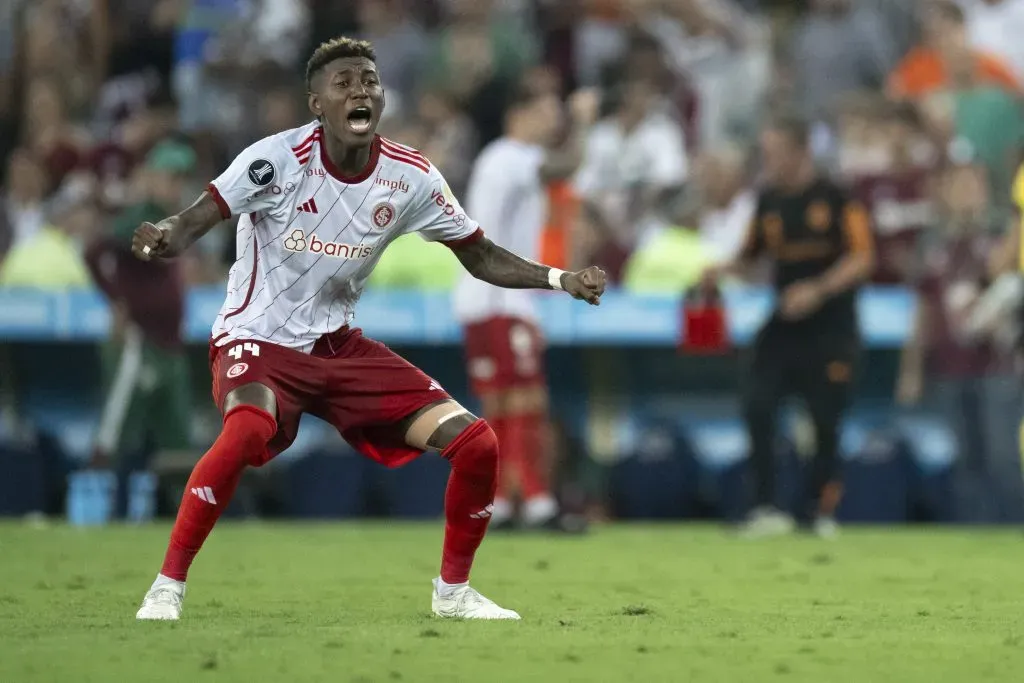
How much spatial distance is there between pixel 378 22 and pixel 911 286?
603cm

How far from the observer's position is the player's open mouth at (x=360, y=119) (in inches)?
275

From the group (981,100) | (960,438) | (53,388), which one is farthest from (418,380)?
(981,100)

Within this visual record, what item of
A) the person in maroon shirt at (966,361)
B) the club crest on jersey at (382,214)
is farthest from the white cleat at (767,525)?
the club crest on jersey at (382,214)

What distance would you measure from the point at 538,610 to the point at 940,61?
32.8ft

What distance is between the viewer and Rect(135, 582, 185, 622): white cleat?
664 centimetres

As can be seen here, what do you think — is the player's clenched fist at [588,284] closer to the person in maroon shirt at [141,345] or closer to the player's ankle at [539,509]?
the player's ankle at [539,509]

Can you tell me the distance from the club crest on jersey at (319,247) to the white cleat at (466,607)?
55.8 inches

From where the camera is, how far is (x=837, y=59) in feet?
53.5

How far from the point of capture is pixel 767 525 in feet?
41.3

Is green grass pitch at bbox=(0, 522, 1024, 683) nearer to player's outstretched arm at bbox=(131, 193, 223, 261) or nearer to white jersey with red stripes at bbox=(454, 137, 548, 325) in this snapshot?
player's outstretched arm at bbox=(131, 193, 223, 261)

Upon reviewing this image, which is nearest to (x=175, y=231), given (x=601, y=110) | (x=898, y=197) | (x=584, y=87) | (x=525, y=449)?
(x=525, y=449)

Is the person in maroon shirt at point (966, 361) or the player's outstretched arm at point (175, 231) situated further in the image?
the person in maroon shirt at point (966, 361)

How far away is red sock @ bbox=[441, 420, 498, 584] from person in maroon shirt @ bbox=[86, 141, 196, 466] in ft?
22.9

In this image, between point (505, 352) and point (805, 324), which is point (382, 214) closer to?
point (505, 352)
